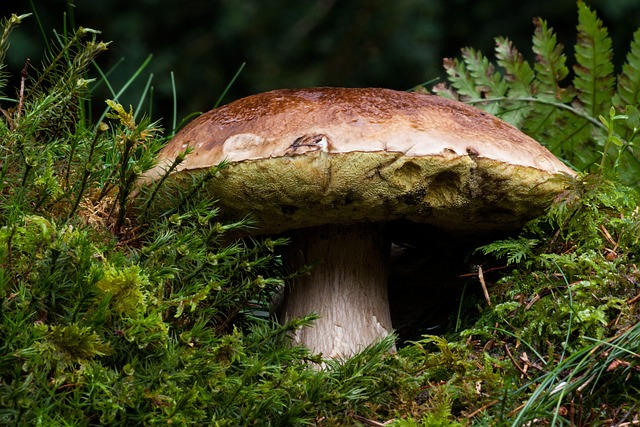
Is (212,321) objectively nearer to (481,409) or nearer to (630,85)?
(481,409)

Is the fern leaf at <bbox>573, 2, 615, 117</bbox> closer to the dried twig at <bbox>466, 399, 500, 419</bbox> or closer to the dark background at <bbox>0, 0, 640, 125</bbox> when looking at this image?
the dried twig at <bbox>466, 399, 500, 419</bbox>

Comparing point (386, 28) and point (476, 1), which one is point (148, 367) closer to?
point (386, 28)

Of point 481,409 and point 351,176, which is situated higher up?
point 351,176

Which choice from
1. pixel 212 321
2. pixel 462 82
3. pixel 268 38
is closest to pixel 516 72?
pixel 462 82

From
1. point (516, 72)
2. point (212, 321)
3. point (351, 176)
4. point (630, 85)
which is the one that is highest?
point (516, 72)

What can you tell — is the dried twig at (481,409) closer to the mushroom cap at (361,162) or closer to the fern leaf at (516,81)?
the mushroom cap at (361,162)

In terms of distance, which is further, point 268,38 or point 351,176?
point 268,38
